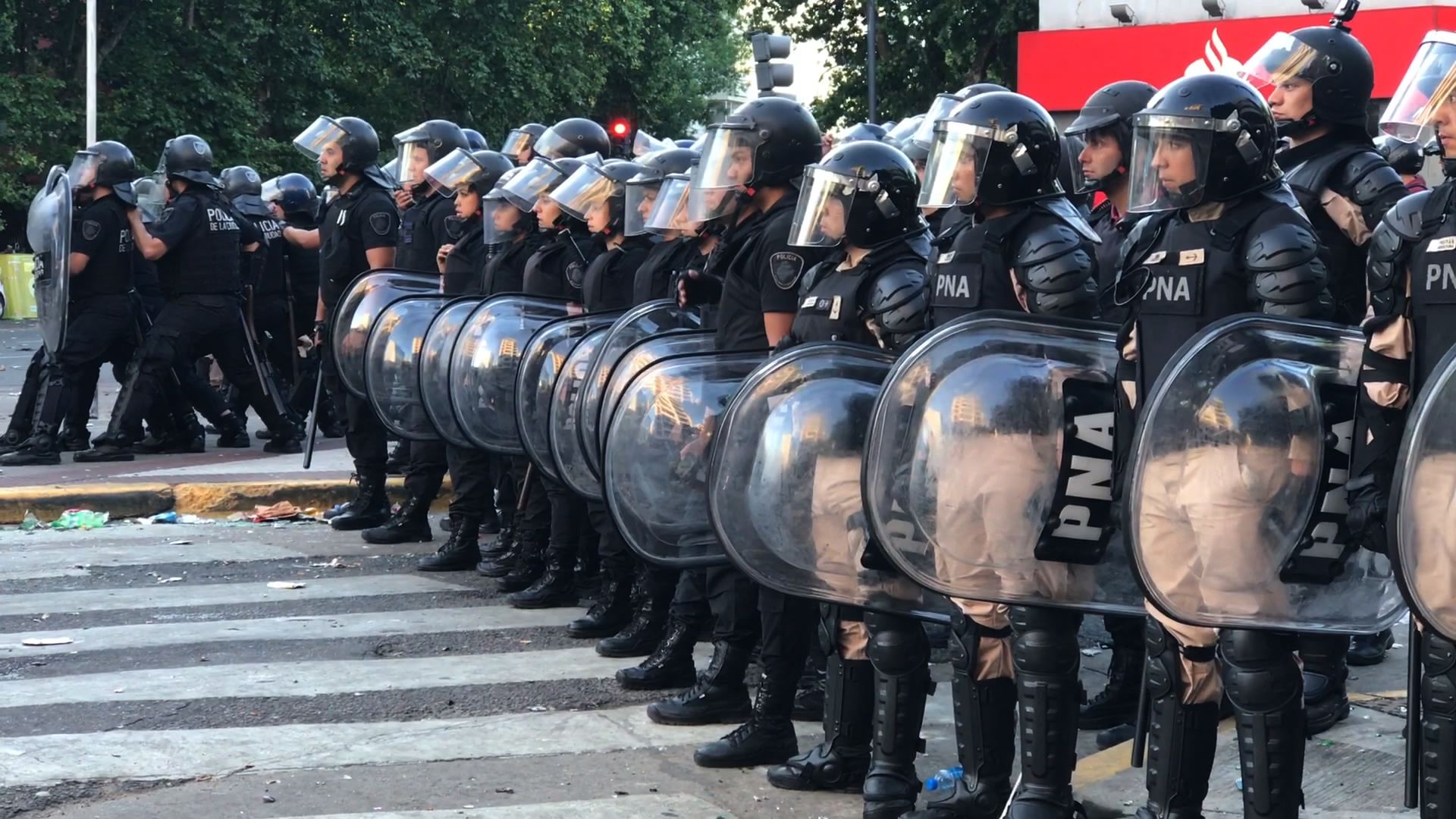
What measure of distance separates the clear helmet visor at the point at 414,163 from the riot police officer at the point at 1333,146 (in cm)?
480

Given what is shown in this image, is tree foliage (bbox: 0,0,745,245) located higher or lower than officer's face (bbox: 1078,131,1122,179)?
higher

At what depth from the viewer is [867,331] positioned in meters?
5.02

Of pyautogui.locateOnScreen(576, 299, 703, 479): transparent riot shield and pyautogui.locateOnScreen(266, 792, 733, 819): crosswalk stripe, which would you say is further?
pyautogui.locateOnScreen(576, 299, 703, 479): transparent riot shield

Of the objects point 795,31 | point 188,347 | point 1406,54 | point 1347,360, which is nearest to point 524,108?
point 795,31

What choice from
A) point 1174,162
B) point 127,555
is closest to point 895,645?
point 1174,162

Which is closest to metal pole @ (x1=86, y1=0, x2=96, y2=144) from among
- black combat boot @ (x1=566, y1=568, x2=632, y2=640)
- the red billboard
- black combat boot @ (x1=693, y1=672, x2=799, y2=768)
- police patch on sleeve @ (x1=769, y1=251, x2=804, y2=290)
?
the red billboard

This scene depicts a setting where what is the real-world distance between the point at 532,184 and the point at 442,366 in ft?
2.94

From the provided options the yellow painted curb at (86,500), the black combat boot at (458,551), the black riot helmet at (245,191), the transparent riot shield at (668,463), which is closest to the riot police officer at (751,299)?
the transparent riot shield at (668,463)

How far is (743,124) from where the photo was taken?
19.4 feet

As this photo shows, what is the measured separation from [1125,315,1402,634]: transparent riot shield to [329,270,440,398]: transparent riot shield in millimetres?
5412

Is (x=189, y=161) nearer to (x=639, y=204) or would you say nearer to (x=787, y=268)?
(x=639, y=204)

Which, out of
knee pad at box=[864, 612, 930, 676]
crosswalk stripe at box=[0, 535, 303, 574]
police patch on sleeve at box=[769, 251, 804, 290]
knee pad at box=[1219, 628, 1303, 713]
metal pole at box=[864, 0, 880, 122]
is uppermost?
metal pole at box=[864, 0, 880, 122]

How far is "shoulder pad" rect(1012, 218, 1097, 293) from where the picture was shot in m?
4.43

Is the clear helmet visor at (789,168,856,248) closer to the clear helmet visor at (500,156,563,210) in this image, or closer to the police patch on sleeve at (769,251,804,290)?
the police patch on sleeve at (769,251,804,290)
